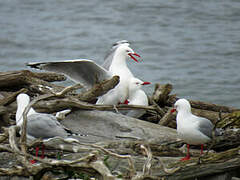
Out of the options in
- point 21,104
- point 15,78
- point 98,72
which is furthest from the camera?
point 98,72

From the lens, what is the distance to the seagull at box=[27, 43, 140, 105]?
678 cm

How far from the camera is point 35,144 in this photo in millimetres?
4848

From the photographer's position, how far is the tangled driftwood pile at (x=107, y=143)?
4.25 metres

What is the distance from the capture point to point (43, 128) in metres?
5.12

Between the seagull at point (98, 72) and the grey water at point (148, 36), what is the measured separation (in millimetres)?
5448

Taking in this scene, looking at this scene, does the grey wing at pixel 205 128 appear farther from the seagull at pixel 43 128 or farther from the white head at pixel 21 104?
the white head at pixel 21 104

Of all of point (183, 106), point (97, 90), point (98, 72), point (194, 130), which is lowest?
point (194, 130)

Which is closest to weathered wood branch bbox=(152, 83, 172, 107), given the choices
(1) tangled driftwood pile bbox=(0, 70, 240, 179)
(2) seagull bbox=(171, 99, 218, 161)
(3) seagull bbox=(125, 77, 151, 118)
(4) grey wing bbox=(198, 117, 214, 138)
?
(1) tangled driftwood pile bbox=(0, 70, 240, 179)

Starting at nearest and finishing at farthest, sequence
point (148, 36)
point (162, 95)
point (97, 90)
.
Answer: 1. point (97, 90)
2. point (162, 95)
3. point (148, 36)

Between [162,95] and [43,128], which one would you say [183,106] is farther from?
[43,128]

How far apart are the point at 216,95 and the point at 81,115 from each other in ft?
24.4

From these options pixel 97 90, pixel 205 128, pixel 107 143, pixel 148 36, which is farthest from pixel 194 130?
pixel 148 36

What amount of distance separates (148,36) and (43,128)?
508 inches

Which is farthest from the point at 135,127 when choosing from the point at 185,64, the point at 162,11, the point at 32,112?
the point at 162,11
